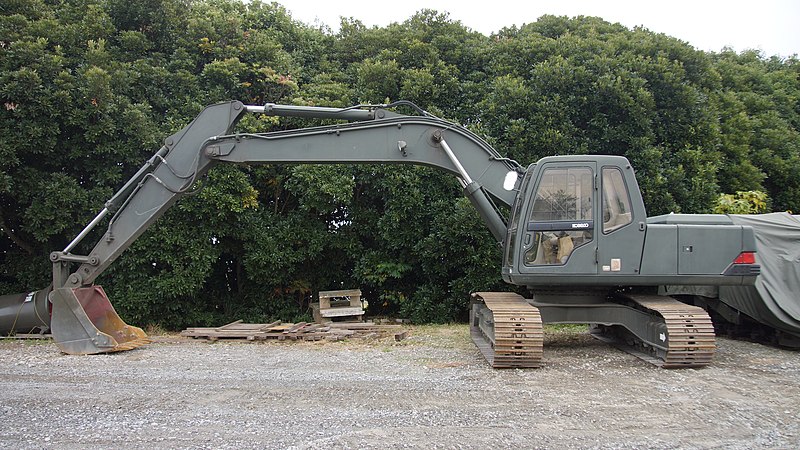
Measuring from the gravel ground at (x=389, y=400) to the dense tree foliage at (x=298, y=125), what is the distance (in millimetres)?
3435

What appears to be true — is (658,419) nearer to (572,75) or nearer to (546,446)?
(546,446)

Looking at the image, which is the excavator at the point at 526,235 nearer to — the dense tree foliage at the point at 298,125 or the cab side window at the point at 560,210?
the cab side window at the point at 560,210

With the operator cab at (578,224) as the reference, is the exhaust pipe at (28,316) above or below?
below

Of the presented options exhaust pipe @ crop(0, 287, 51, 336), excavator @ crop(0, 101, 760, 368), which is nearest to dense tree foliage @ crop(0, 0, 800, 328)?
exhaust pipe @ crop(0, 287, 51, 336)

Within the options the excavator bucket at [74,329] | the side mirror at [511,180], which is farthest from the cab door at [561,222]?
the excavator bucket at [74,329]

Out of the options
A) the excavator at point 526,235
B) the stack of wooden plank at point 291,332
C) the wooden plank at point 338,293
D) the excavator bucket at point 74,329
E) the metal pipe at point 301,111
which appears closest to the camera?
the excavator at point 526,235

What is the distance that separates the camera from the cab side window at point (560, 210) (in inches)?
310

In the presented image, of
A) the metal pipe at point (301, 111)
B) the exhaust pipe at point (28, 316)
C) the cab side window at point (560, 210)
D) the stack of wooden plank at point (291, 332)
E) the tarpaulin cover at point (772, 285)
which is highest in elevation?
the metal pipe at point (301, 111)

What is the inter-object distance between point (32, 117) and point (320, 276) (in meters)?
6.16

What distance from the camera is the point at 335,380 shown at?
6777 millimetres

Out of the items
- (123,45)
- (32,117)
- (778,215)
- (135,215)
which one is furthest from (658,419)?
(123,45)

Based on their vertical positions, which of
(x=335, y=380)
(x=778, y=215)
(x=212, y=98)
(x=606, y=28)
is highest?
(x=606, y=28)

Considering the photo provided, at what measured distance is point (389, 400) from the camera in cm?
587

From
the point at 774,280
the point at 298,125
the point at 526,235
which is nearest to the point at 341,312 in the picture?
the point at 298,125
